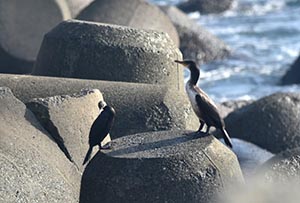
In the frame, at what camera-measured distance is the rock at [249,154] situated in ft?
28.5

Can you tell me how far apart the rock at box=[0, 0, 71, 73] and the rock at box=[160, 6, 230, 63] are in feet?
18.4

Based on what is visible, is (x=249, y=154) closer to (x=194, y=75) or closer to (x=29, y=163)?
(x=194, y=75)

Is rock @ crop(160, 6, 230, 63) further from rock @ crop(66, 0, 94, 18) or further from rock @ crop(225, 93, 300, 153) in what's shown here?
rock @ crop(225, 93, 300, 153)

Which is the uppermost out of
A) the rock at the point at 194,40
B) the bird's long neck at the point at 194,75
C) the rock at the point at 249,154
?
the bird's long neck at the point at 194,75

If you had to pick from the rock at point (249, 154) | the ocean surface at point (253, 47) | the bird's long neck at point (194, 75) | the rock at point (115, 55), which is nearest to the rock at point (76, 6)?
the ocean surface at point (253, 47)

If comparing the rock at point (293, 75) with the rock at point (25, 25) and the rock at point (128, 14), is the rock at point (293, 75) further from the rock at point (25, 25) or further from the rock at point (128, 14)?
the rock at point (25, 25)

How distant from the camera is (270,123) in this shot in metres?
9.72

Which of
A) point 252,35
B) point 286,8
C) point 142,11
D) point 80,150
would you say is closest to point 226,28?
point 252,35

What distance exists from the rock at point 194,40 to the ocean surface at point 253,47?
215 millimetres

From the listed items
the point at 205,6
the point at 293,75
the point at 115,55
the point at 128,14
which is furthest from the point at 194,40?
the point at 205,6

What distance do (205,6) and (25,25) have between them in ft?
57.5

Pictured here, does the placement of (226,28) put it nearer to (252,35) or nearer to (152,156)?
(252,35)

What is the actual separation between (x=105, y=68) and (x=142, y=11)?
4.22 meters

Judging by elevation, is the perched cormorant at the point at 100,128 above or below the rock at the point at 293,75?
above
